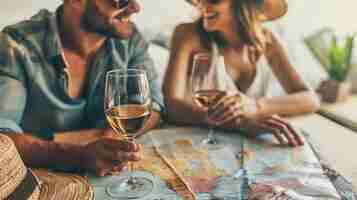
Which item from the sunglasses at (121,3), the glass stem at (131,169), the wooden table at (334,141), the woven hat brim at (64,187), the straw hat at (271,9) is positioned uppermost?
the sunglasses at (121,3)

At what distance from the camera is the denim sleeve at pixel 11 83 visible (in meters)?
0.85

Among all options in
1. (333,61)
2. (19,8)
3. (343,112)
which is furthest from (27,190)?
(333,61)

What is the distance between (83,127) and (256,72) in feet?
2.05

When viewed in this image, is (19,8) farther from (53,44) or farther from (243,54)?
(243,54)

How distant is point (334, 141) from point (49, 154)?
0.69 m

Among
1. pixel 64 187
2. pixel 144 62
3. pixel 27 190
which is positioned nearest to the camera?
pixel 27 190

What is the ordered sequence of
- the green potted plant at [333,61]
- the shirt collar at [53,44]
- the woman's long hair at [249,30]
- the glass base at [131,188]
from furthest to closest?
the green potted plant at [333,61], the woman's long hair at [249,30], the shirt collar at [53,44], the glass base at [131,188]

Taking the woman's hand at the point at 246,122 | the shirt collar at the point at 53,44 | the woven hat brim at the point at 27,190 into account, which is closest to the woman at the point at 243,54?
the woman's hand at the point at 246,122

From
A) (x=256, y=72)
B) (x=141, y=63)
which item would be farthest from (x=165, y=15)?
(x=256, y=72)

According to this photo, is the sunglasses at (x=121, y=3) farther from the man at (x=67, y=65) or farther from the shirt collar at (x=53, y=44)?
the shirt collar at (x=53, y=44)

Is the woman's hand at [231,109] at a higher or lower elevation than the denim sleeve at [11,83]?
lower

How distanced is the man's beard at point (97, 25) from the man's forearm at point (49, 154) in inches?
15.1

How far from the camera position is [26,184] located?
0.52m

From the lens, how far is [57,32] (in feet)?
3.27
